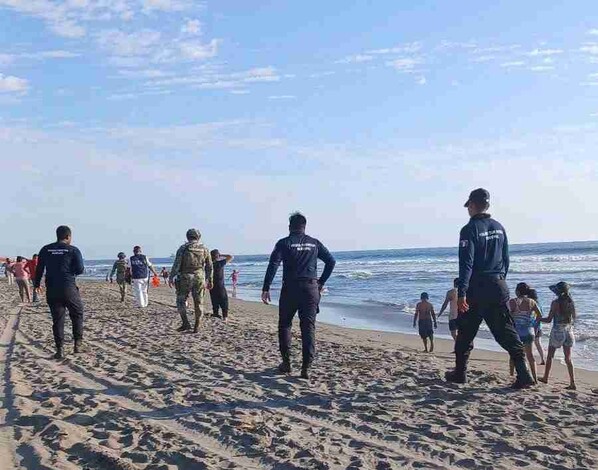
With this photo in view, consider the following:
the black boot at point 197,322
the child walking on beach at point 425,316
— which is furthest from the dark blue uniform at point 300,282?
the child walking on beach at point 425,316

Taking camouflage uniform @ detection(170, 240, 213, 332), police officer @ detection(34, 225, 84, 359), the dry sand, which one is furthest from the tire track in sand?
camouflage uniform @ detection(170, 240, 213, 332)

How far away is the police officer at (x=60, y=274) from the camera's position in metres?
8.73

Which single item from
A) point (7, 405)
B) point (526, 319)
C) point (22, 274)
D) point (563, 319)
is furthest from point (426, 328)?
point (22, 274)

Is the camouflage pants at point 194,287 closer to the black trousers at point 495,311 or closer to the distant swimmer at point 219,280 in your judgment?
the distant swimmer at point 219,280

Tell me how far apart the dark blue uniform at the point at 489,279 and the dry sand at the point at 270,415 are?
1.87ft

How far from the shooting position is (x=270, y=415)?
562cm

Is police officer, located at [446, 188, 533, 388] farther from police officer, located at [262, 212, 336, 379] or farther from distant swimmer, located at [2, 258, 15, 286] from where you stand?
distant swimmer, located at [2, 258, 15, 286]

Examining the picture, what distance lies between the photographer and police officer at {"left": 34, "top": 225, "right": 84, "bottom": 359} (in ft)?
28.6

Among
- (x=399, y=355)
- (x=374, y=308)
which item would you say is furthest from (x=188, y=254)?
(x=374, y=308)

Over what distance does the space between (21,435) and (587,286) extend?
984 inches

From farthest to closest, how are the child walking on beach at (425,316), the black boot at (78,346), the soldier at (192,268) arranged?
the child walking on beach at (425,316) → the soldier at (192,268) → the black boot at (78,346)

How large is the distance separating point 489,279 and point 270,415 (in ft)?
8.06

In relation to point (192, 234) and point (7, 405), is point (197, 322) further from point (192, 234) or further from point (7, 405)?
point (7, 405)

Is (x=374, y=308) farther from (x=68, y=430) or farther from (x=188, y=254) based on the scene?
(x=68, y=430)
